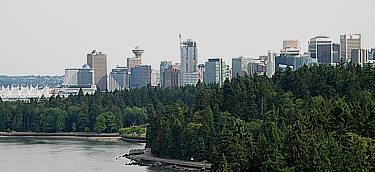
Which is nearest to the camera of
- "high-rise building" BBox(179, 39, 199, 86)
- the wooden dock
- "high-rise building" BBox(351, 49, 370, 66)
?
the wooden dock

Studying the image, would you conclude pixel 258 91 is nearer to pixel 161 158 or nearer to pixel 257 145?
pixel 161 158

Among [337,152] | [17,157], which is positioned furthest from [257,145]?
[17,157]

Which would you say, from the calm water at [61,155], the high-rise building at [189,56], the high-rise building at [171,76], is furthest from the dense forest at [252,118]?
the high-rise building at [189,56]

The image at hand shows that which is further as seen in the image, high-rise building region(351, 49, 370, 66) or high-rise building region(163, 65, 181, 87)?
high-rise building region(163, 65, 181, 87)

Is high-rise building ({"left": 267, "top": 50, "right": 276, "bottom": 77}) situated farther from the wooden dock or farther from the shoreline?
the wooden dock

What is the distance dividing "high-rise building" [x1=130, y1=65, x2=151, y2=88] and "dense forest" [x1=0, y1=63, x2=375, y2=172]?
3358 inches

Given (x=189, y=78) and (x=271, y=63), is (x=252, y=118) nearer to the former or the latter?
(x=271, y=63)

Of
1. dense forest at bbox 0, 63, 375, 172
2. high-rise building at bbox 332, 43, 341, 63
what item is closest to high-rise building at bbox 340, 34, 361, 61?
high-rise building at bbox 332, 43, 341, 63

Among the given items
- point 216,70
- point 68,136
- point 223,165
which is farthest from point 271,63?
point 223,165

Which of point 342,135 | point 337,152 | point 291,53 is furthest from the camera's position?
point 291,53

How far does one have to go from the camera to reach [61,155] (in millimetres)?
66625

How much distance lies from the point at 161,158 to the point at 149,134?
5671mm

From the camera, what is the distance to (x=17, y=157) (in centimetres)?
6512

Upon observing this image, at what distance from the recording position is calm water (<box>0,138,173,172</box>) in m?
57.9
